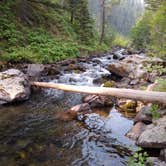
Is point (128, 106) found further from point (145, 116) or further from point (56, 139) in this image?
point (56, 139)

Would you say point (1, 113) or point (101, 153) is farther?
point (1, 113)

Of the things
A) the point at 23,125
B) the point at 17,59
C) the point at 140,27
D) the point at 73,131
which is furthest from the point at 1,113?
the point at 140,27

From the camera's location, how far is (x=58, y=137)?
679cm

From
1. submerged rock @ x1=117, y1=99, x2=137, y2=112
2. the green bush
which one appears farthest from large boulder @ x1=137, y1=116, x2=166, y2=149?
the green bush

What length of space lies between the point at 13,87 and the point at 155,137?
5830 mm

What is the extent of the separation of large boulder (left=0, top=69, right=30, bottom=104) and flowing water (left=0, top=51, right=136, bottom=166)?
0.31 m

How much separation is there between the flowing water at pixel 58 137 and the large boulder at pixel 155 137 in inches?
14.0

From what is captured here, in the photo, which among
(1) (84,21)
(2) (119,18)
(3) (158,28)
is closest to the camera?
(3) (158,28)

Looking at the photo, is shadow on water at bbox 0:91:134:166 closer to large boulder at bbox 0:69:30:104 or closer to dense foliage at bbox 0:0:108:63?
large boulder at bbox 0:69:30:104

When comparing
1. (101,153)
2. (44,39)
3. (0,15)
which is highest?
(0,15)

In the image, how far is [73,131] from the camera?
23.7 ft

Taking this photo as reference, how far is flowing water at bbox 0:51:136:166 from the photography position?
18.5 ft

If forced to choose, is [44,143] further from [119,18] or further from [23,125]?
[119,18]

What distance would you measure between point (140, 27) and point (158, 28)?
97.5 ft
